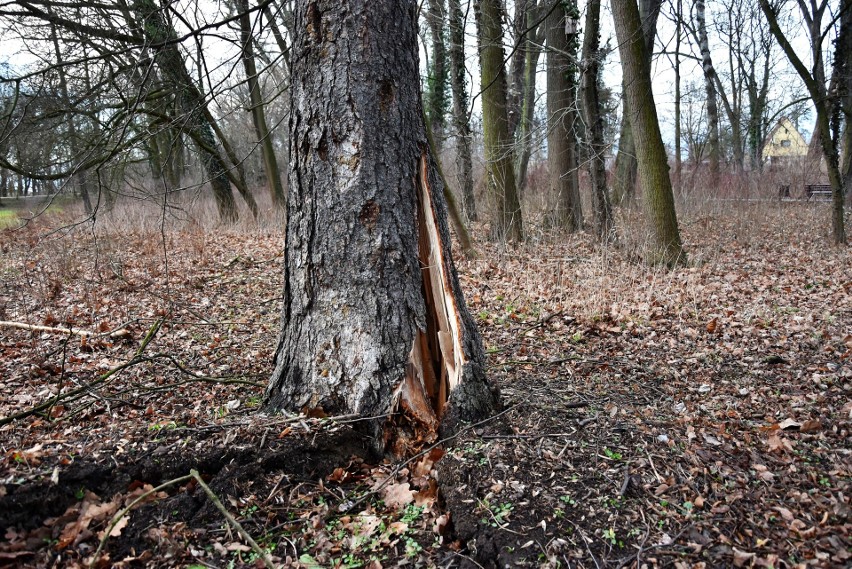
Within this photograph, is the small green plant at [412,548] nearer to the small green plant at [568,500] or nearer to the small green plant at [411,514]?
the small green plant at [411,514]

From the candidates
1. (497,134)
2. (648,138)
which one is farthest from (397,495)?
(497,134)

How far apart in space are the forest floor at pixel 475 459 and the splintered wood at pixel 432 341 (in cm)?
24

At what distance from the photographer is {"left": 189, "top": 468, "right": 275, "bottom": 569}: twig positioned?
1973 mm

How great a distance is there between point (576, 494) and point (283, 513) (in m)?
1.32

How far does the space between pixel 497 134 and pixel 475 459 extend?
718cm

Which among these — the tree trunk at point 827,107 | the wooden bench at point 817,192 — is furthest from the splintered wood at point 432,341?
the wooden bench at point 817,192

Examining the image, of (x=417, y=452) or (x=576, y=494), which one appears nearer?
(x=576, y=494)

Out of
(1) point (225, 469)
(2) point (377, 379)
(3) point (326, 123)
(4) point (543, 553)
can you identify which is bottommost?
(4) point (543, 553)

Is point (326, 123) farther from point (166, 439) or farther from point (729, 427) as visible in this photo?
point (729, 427)

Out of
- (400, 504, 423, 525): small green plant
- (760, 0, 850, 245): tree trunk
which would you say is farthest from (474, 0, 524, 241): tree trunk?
(400, 504, 423, 525): small green plant

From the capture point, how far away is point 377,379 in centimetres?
272

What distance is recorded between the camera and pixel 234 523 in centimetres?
209

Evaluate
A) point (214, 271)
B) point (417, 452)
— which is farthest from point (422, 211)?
point (214, 271)

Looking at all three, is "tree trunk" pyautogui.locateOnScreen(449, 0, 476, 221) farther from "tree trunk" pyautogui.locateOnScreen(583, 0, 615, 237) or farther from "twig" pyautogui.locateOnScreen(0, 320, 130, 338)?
"twig" pyautogui.locateOnScreen(0, 320, 130, 338)
